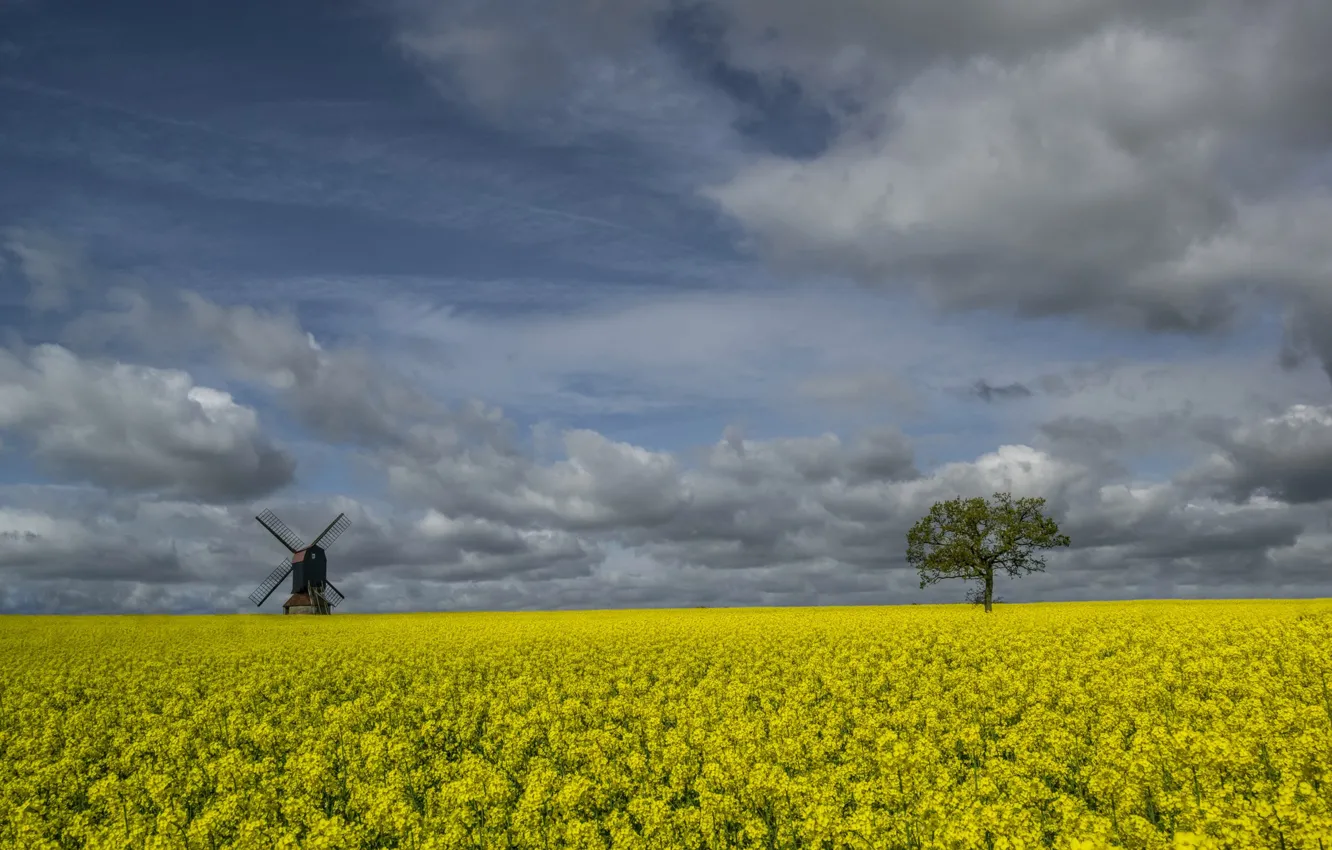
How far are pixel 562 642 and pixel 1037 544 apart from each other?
39.1m

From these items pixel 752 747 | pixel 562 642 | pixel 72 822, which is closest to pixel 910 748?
pixel 752 747

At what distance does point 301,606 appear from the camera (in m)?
78.9

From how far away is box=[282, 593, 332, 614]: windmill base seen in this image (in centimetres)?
7875

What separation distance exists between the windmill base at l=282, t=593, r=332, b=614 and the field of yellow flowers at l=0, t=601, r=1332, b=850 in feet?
149

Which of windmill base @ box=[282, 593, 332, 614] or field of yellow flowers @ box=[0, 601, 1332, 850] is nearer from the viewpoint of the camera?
field of yellow flowers @ box=[0, 601, 1332, 850]

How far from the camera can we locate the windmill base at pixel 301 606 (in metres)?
78.8

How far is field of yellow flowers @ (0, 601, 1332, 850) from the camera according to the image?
1245cm

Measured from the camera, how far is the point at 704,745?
16.8 m

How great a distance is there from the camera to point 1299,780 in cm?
1323

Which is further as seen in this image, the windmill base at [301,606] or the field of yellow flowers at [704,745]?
the windmill base at [301,606]

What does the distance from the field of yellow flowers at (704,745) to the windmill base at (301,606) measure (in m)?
45.5

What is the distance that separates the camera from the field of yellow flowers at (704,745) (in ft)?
40.8

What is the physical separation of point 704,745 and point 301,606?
71.3m

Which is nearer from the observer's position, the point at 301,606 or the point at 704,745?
the point at 704,745
